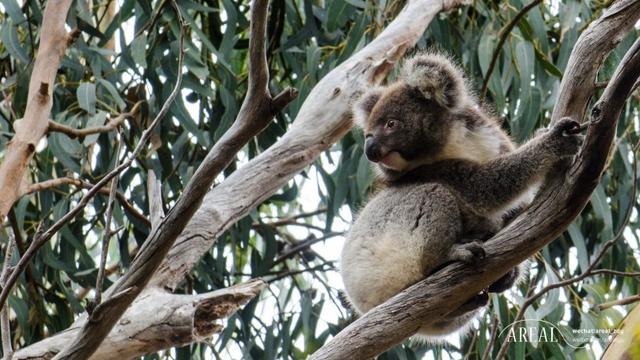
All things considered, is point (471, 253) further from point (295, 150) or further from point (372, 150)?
point (295, 150)

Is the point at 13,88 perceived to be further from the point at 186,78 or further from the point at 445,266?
the point at 445,266

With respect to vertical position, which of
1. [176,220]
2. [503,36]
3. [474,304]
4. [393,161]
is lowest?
[474,304]

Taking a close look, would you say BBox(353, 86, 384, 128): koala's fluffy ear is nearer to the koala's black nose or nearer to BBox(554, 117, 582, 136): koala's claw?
the koala's black nose

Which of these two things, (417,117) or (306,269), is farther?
(306,269)

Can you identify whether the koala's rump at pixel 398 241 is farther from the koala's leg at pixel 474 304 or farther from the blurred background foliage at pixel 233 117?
the blurred background foliage at pixel 233 117

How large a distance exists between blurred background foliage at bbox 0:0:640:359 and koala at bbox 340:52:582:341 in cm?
62

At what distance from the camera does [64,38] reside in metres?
3.15

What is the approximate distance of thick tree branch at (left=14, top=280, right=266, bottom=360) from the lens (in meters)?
2.59

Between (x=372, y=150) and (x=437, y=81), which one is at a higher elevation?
(x=437, y=81)

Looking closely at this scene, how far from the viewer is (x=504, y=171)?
260cm

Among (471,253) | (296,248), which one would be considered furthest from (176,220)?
(296,248)

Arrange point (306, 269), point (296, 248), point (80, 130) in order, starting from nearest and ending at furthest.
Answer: point (80, 130) < point (306, 269) < point (296, 248)

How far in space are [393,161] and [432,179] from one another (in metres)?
0.14

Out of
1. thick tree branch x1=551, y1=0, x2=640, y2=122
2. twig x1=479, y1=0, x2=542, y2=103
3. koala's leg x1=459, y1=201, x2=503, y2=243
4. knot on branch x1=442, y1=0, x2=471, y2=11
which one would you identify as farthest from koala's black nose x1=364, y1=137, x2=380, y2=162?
knot on branch x1=442, y1=0, x2=471, y2=11
